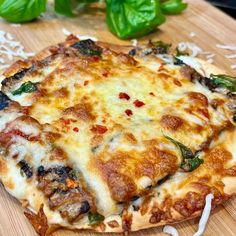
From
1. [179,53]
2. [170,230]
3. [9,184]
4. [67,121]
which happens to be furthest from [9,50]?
[170,230]

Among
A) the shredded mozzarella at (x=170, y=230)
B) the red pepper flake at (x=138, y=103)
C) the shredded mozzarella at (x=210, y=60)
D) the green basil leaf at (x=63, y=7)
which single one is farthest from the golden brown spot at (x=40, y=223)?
the green basil leaf at (x=63, y=7)

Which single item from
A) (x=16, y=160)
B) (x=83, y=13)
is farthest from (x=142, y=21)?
(x=16, y=160)

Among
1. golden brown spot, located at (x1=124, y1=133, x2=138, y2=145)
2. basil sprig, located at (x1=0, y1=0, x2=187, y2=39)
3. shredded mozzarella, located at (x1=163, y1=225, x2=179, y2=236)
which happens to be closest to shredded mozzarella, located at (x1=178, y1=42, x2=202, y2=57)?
basil sprig, located at (x1=0, y1=0, x2=187, y2=39)

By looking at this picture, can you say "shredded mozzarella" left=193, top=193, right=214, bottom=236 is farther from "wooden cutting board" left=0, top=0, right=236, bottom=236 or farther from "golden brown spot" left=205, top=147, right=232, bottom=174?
"wooden cutting board" left=0, top=0, right=236, bottom=236

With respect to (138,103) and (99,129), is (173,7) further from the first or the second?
(99,129)

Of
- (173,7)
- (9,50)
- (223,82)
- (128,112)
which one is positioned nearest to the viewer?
(128,112)

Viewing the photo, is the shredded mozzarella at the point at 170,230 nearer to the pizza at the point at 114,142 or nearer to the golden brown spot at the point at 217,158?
the pizza at the point at 114,142

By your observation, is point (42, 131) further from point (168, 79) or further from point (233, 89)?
point (233, 89)
